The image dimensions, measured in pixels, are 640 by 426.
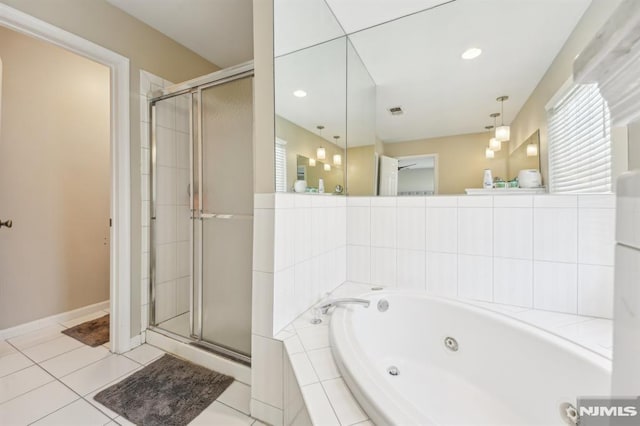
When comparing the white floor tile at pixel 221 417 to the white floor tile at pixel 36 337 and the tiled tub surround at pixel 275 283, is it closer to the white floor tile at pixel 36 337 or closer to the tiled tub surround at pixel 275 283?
the tiled tub surround at pixel 275 283

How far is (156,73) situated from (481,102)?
239 centimetres

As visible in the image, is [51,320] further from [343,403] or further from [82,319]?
[343,403]

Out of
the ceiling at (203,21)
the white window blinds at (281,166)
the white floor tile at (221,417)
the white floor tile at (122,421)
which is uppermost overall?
the ceiling at (203,21)

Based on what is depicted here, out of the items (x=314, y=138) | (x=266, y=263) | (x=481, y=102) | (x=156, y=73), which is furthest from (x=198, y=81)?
(x=481, y=102)

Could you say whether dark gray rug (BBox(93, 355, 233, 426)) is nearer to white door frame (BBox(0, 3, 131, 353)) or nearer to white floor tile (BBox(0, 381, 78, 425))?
white floor tile (BBox(0, 381, 78, 425))

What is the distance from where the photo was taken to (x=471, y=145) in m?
1.57

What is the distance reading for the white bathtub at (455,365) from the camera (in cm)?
84

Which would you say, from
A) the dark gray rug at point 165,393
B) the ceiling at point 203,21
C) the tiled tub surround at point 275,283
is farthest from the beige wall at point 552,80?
the dark gray rug at point 165,393

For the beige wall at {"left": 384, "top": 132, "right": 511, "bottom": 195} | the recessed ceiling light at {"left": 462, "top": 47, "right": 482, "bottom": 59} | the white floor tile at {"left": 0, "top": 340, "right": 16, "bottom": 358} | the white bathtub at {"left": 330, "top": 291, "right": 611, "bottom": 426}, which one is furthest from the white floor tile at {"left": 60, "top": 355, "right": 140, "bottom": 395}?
the recessed ceiling light at {"left": 462, "top": 47, "right": 482, "bottom": 59}

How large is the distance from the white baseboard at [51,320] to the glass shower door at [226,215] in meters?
1.38

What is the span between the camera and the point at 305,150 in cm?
152

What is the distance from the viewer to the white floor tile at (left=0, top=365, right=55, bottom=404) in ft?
4.59

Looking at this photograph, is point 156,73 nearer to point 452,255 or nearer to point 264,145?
point 264,145

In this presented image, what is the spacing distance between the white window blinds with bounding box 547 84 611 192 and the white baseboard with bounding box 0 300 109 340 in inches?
145
